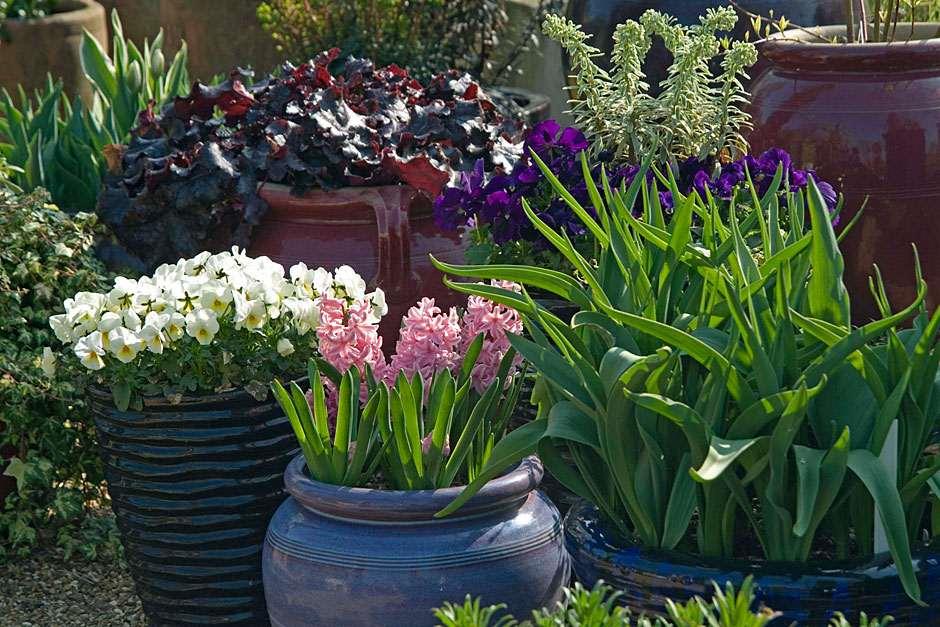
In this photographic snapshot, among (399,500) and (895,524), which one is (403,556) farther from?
(895,524)

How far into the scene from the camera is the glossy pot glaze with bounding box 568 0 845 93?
4.65 m

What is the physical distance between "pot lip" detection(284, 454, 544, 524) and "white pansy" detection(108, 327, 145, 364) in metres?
0.54

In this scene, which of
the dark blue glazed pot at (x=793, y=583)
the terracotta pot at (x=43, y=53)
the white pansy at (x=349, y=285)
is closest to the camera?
the dark blue glazed pot at (x=793, y=583)

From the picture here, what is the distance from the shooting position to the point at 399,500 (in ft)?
7.21

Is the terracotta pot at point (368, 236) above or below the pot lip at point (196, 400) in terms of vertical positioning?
above

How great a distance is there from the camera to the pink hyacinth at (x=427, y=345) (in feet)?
8.14

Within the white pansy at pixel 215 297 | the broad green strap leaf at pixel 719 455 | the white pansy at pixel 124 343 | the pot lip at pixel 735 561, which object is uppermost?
the broad green strap leaf at pixel 719 455

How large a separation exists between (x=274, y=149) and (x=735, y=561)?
72.6 inches

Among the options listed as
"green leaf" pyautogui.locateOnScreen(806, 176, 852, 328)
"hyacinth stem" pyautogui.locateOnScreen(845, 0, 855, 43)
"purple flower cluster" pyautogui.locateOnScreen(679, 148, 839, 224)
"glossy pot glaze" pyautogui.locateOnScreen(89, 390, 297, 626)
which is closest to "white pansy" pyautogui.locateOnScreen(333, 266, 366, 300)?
"glossy pot glaze" pyautogui.locateOnScreen(89, 390, 297, 626)

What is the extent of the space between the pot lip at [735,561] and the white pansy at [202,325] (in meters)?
0.93

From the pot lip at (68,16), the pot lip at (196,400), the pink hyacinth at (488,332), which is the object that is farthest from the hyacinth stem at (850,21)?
the pot lip at (68,16)

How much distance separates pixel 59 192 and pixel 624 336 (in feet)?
8.52

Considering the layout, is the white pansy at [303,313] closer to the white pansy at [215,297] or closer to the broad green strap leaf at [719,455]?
the white pansy at [215,297]

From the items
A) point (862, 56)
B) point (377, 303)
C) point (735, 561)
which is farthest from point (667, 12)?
point (735, 561)
